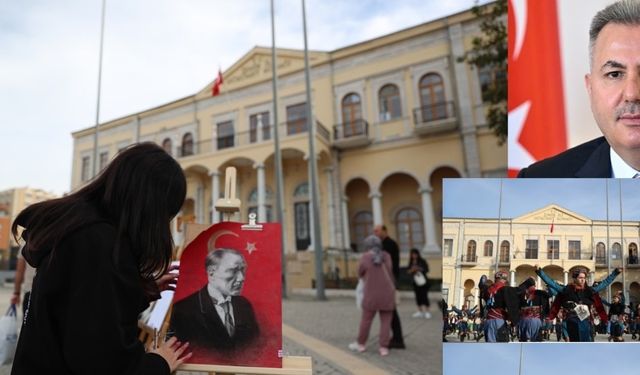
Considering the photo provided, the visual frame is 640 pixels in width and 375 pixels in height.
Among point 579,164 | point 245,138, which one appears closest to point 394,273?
point 579,164

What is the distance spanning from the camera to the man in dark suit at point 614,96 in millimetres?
2014

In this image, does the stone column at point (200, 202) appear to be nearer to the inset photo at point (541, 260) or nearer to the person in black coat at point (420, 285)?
the person in black coat at point (420, 285)

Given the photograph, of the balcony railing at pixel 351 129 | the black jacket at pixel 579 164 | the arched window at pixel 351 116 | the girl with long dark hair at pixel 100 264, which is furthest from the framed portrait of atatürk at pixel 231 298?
the arched window at pixel 351 116

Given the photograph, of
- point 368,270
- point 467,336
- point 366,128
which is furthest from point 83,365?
point 366,128

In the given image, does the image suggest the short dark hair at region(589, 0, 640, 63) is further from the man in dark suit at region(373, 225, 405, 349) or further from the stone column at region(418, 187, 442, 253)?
the stone column at region(418, 187, 442, 253)

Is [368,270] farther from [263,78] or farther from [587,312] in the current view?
Result: [263,78]

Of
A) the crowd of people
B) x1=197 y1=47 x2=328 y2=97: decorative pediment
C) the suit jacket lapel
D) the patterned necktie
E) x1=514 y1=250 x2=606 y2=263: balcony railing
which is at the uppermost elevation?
x1=197 y1=47 x2=328 y2=97: decorative pediment

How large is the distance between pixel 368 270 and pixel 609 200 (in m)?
4.17

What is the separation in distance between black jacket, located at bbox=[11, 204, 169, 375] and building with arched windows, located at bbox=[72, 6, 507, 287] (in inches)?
604

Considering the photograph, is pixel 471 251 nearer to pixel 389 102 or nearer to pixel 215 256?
pixel 215 256

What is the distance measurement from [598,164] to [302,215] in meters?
18.9

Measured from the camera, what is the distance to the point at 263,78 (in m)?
22.5

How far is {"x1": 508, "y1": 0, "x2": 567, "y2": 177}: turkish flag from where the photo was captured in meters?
2.69

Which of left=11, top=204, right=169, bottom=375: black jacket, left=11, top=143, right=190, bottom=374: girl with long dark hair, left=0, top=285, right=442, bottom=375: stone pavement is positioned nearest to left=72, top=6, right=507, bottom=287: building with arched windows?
left=0, top=285, right=442, bottom=375: stone pavement
